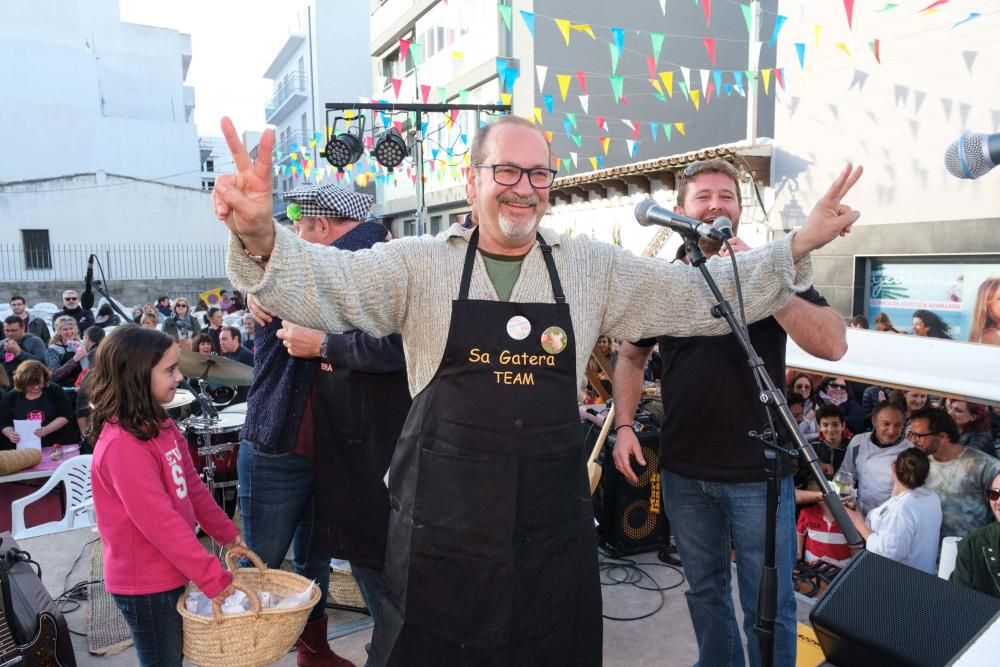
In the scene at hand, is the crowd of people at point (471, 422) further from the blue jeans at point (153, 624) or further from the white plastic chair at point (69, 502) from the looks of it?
the white plastic chair at point (69, 502)

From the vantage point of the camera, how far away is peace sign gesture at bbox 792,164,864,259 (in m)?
1.87

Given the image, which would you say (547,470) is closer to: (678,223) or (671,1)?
(678,223)

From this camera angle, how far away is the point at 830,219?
6.15ft

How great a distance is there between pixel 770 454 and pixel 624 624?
2.09 metres

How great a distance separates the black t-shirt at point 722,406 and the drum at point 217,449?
2.96 m

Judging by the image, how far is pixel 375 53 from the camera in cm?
2259

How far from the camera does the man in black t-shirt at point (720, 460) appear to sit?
101 inches

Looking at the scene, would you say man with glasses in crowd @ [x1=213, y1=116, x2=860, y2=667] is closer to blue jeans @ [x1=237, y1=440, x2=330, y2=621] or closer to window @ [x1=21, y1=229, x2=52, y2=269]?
blue jeans @ [x1=237, y1=440, x2=330, y2=621]

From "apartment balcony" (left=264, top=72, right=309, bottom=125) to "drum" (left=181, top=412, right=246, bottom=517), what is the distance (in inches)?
1183

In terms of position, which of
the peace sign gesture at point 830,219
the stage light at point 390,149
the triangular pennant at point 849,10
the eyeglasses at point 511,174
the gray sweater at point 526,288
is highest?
the triangular pennant at point 849,10

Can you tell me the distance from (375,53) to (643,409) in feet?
67.0

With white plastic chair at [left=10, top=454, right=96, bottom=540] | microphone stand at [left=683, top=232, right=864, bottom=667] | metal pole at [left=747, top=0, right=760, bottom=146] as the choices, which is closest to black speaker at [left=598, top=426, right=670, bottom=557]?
microphone stand at [left=683, top=232, right=864, bottom=667]

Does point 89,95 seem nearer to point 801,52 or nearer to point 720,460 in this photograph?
point 801,52

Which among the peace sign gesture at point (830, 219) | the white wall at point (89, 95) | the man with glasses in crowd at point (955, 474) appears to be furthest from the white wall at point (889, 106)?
the white wall at point (89, 95)
